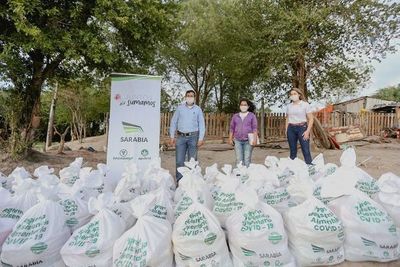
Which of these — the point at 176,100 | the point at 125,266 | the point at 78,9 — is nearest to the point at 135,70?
the point at 78,9

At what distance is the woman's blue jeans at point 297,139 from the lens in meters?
5.89

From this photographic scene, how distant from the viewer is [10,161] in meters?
7.68

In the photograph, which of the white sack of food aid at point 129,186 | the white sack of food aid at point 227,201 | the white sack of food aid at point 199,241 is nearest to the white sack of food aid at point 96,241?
the white sack of food aid at point 199,241

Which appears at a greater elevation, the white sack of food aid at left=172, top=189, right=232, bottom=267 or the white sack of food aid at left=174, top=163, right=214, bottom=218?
the white sack of food aid at left=174, top=163, right=214, bottom=218

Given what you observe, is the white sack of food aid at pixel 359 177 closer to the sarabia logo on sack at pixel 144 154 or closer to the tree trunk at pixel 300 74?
the sarabia logo on sack at pixel 144 154

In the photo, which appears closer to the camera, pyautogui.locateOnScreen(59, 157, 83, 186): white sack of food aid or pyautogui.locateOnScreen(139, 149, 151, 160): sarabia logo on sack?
pyautogui.locateOnScreen(59, 157, 83, 186): white sack of food aid

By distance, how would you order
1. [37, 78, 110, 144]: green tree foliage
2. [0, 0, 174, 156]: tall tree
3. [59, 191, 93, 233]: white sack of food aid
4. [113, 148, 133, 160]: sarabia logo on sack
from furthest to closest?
[37, 78, 110, 144]: green tree foliage, [0, 0, 174, 156]: tall tree, [113, 148, 133, 160]: sarabia logo on sack, [59, 191, 93, 233]: white sack of food aid

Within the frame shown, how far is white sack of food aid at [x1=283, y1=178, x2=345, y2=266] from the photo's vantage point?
2406 mm

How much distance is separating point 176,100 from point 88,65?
14.3 m

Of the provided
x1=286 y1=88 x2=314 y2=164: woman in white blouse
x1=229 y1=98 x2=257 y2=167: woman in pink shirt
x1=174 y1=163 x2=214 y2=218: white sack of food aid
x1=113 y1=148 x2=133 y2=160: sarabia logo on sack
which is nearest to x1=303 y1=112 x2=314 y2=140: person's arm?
x1=286 y1=88 x2=314 y2=164: woman in white blouse

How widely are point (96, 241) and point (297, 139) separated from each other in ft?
14.4

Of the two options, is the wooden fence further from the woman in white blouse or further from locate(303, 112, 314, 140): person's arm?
locate(303, 112, 314, 140): person's arm

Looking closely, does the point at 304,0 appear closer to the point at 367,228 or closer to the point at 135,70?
the point at 135,70

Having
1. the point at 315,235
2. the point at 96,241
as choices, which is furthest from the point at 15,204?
the point at 315,235
